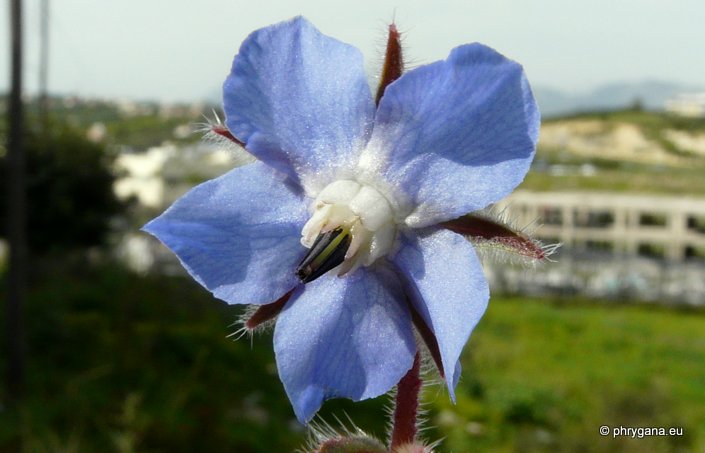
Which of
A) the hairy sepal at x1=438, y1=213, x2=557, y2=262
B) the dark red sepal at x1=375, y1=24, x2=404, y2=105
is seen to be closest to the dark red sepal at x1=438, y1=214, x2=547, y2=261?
the hairy sepal at x1=438, y1=213, x2=557, y2=262

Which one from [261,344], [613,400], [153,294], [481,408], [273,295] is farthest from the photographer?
[153,294]

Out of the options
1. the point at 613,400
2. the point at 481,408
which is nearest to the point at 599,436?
the point at 613,400

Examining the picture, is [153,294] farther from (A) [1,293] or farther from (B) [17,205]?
(B) [17,205]

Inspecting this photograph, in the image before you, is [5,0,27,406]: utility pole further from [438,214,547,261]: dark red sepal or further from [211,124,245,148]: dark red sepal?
[438,214,547,261]: dark red sepal

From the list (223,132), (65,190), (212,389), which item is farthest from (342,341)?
(65,190)

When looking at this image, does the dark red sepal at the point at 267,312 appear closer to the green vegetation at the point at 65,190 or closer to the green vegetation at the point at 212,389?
the green vegetation at the point at 212,389

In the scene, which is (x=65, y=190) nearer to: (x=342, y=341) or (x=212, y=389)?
(x=212, y=389)

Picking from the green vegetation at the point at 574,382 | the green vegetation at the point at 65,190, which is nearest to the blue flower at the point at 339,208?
the green vegetation at the point at 574,382
